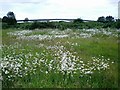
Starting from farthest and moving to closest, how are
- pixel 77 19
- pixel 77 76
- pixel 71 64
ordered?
1. pixel 77 19
2. pixel 71 64
3. pixel 77 76

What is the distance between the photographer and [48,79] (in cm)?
1134

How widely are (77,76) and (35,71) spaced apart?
1.67m

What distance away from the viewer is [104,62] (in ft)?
47.1

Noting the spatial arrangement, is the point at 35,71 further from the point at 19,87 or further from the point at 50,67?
the point at 19,87

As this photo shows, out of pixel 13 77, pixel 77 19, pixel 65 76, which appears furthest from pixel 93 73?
pixel 77 19

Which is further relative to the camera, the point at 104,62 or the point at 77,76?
the point at 104,62

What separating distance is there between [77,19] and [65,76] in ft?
168

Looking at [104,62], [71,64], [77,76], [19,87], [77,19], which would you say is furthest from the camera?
[77,19]

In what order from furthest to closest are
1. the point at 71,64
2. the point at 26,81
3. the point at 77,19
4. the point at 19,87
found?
the point at 77,19 < the point at 71,64 < the point at 26,81 < the point at 19,87

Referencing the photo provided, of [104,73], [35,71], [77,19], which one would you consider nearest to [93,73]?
[104,73]

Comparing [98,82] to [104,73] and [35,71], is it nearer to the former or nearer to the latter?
[104,73]

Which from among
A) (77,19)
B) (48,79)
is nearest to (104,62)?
(48,79)

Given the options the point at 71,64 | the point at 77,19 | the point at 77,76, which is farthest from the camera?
the point at 77,19

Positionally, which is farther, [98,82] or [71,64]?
[71,64]
